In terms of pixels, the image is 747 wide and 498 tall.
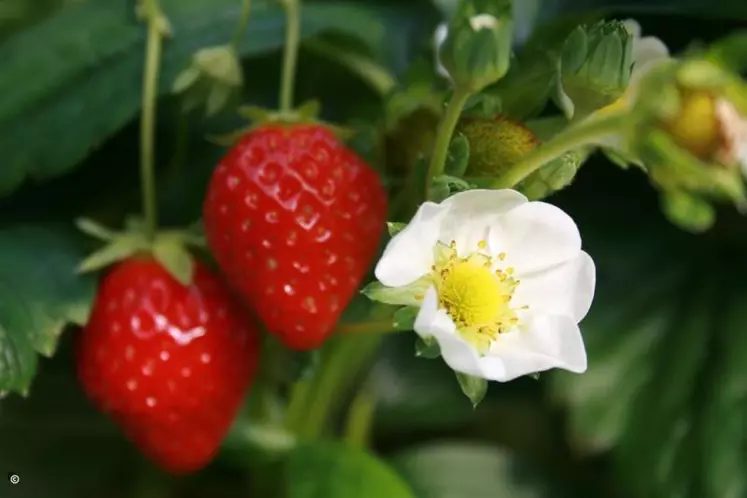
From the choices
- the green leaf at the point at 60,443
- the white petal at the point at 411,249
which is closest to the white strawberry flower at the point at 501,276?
the white petal at the point at 411,249

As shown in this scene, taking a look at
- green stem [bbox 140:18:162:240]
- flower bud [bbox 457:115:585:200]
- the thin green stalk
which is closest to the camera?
flower bud [bbox 457:115:585:200]

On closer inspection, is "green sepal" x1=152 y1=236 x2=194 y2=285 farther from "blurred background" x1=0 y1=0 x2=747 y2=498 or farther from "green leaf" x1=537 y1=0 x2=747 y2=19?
"green leaf" x1=537 y1=0 x2=747 y2=19

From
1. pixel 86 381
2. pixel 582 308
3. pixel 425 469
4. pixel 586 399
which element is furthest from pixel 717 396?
pixel 86 381

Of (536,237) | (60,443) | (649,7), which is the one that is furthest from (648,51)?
(60,443)

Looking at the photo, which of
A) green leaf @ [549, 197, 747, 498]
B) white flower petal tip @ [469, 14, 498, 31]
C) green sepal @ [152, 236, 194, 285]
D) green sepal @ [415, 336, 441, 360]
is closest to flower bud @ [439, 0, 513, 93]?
white flower petal tip @ [469, 14, 498, 31]

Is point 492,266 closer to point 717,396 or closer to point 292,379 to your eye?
point 292,379
